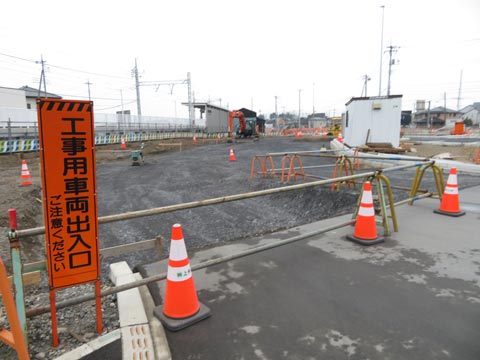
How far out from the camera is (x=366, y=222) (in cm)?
477

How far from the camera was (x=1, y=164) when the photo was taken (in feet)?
52.6

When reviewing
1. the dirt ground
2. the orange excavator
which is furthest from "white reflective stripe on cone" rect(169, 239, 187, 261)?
the orange excavator

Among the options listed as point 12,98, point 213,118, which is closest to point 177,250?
point 12,98

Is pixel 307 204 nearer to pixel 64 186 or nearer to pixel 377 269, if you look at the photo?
pixel 377 269

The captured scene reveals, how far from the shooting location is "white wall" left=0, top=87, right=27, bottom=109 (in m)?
38.3

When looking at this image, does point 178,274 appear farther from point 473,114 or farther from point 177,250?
point 473,114

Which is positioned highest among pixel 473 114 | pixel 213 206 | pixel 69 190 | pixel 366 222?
pixel 473 114

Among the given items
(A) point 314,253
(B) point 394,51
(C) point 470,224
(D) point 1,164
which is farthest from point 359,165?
(B) point 394,51

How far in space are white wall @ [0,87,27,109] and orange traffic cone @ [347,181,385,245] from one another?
1820 inches

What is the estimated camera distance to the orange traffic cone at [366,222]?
4.65 m

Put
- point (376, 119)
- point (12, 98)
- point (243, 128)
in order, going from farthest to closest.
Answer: point (12, 98) < point (243, 128) < point (376, 119)

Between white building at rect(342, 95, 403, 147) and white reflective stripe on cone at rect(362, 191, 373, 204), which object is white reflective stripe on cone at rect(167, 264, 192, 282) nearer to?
white reflective stripe on cone at rect(362, 191, 373, 204)

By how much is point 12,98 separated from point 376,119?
142ft

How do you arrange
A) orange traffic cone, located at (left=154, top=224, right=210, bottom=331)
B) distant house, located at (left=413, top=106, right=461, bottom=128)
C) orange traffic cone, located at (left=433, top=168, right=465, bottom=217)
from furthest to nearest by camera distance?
distant house, located at (left=413, top=106, right=461, bottom=128) → orange traffic cone, located at (left=433, top=168, right=465, bottom=217) → orange traffic cone, located at (left=154, top=224, right=210, bottom=331)
